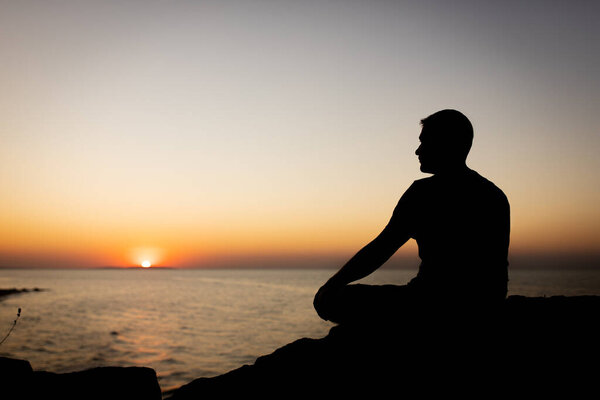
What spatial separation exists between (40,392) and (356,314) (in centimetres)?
439

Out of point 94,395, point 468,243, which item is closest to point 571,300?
point 468,243

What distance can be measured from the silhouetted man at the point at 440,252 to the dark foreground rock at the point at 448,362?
119mm

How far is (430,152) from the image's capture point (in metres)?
2.71

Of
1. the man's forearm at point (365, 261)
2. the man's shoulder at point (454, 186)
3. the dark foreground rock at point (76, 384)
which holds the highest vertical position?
the man's shoulder at point (454, 186)

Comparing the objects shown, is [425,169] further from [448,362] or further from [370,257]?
[448,362]

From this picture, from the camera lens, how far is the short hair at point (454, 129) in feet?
8.68

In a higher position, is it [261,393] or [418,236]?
[418,236]

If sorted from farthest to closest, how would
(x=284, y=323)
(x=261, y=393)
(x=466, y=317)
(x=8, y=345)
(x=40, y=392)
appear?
(x=284, y=323), (x=8, y=345), (x=40, y=392), (x=261, y=393), (x=466, y=317)

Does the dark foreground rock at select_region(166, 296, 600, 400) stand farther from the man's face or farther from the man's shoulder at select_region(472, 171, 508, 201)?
the man's face

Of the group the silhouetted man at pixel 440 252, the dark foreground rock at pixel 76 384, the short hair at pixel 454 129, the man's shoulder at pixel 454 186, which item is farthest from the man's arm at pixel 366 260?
the dark foreground rock at pixel 76 384

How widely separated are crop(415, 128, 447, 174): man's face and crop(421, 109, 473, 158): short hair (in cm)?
4

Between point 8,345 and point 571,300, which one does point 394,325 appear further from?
point 8,345

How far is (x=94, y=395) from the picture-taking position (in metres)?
4.93

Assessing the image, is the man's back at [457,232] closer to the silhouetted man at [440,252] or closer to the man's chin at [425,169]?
the silhouetted man at [440,252]
